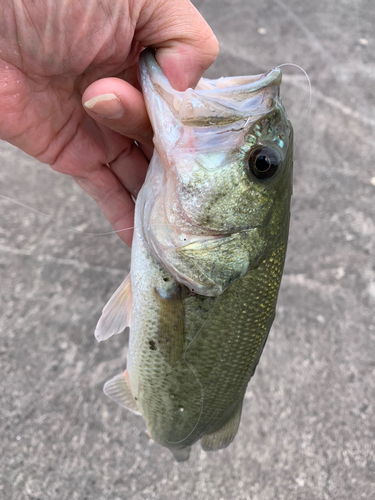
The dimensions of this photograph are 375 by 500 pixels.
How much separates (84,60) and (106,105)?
22cm

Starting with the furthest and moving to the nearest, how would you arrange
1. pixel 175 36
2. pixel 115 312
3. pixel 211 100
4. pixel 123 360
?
1. pixel 123 360
2. pixel 115 312
3. pixel 175 36
4. pixel 211 100

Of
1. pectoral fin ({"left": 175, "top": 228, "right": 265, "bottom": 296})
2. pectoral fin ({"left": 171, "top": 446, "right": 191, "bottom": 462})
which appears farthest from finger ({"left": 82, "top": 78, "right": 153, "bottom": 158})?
pectoral fin ({"left": 171, "top": 446, "right": 191, "bottom": 462})

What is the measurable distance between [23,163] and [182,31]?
1897 millimetres

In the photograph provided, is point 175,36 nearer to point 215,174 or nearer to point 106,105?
point 106,105

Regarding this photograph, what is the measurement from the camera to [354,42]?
397 cm

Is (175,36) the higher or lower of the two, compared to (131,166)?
higher

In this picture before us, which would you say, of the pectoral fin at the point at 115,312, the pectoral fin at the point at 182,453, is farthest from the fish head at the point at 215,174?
the pectoral fin at the point at 182,453

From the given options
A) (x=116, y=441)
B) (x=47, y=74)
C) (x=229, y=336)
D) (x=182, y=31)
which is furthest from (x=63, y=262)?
(x=182, y=31)

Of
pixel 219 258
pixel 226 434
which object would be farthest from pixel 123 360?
pixel 219 258

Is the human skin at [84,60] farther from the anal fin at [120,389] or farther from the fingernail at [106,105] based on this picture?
the anal fin at [120,389]

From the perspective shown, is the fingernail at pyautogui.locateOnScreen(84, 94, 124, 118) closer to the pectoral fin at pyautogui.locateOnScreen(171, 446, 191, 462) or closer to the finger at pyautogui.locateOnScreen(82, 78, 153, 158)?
the finger at pyautogui.locateOnScreen(82, 78, 153, 158)

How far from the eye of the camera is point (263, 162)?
0.98 metres

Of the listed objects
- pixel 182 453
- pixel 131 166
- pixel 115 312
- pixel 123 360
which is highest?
pixel 131 166

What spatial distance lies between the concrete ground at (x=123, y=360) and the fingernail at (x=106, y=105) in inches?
54.8
